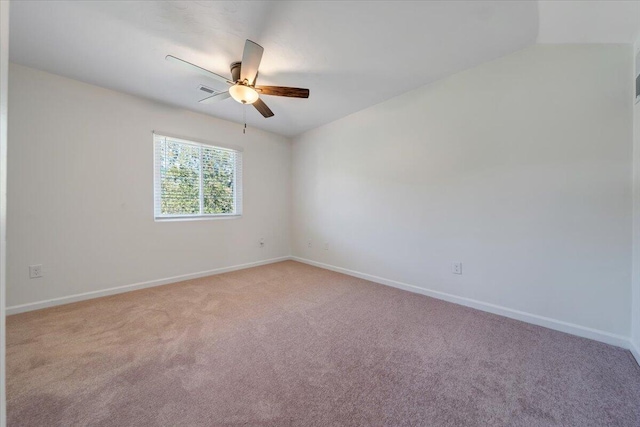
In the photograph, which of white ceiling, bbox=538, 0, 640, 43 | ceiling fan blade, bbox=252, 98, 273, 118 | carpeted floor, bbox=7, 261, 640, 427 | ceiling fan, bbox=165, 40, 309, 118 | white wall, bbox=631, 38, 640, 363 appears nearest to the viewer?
carpeted floor, bbox=7, 261, 640, 427

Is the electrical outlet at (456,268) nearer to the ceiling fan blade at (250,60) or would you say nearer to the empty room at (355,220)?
the empty room at (355,220)

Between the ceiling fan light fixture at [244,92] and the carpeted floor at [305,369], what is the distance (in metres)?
2.07

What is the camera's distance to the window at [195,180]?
3.21 meters

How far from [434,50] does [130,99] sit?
344cm

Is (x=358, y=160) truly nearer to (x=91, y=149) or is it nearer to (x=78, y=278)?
(x=91, y=149)

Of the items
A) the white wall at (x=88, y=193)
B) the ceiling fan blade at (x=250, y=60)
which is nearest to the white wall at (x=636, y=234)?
the ceiling fan blade at (x=250, y=60)

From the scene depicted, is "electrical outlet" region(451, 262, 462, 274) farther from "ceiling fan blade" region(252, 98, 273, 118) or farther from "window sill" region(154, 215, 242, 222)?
"window sill" region(154, 215, 242, 222)

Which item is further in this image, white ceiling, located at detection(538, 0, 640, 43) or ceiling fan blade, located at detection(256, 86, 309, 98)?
ceiling fan blade, located at detection(256, 86, 309, 98)

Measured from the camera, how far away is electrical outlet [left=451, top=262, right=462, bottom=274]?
A: 253 cm

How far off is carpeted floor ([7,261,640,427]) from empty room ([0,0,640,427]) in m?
0.01

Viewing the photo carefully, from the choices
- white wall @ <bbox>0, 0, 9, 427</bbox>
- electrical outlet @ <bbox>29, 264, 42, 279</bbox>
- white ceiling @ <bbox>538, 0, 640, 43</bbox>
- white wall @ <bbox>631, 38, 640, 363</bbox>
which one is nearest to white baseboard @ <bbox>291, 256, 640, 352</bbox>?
white wall @ <bbox>631, 38, 640, 363</bbox>

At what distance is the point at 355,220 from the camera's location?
3.55m

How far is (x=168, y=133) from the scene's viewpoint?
3207 millimetres

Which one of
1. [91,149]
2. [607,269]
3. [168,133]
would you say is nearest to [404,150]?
[607,269]
